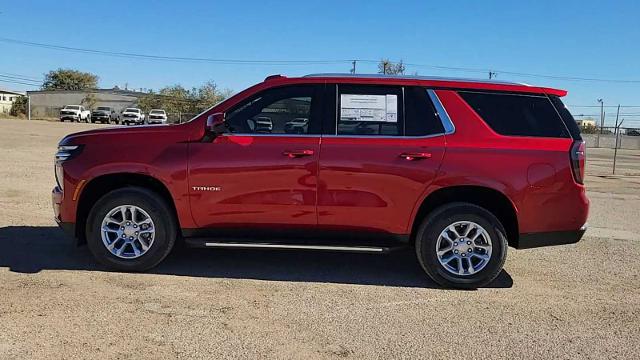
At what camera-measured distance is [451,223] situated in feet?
16.7

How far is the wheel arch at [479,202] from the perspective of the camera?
5133 mm

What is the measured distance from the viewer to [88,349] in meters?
3.60

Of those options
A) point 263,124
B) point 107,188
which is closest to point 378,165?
point 263,124

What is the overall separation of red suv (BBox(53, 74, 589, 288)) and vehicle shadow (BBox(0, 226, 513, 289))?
0.37 m

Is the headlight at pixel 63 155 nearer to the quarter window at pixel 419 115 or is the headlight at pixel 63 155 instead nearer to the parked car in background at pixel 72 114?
the quarter window at pixel 419 115

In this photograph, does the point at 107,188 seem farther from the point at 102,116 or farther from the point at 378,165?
the point at 102,116

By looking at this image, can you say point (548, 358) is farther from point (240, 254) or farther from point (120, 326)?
point (240, 254)

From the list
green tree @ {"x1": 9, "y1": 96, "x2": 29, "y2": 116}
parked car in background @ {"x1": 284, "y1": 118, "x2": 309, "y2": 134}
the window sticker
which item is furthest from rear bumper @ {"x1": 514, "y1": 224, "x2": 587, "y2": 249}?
green tree @ {"x1": 9, "y1": 96, "x2": 29, "y2": 116}

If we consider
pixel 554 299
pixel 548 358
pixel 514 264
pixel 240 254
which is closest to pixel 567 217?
pixel 554 299

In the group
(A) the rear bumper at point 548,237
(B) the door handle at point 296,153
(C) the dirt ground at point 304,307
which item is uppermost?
(B) the door handle at point 296,153

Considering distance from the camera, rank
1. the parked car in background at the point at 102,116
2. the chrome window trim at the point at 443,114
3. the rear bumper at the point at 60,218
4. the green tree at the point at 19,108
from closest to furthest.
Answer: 1. the chrome window trim at the point at 443,114
2. the rear bumper at the point at 60,218
3. the parked car in background at the point at 102,116
4. the green tree at the point at 19,108

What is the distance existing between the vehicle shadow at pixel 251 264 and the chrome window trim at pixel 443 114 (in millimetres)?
1506

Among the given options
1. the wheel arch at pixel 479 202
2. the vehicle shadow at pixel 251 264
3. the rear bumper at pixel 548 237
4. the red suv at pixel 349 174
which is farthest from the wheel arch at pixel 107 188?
the rear bumper at pixel 548 237

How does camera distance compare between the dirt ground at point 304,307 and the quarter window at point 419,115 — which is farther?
the quarter window at point 419,115
